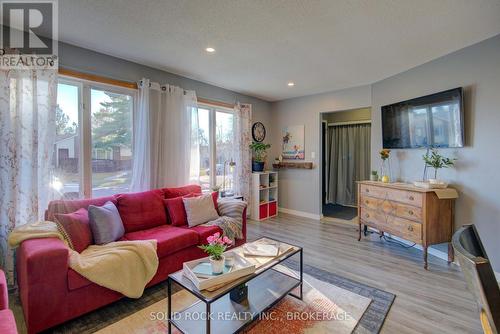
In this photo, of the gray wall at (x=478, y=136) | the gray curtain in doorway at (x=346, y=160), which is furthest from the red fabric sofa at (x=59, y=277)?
the gray curtain in doorway at (x=346, y=160)

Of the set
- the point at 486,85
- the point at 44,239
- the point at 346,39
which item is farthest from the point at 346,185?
the point at 44,239

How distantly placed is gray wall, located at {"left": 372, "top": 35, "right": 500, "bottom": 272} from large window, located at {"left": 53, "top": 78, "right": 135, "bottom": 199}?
13.0 feet

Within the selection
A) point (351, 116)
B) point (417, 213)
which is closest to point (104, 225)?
point (417, 213)

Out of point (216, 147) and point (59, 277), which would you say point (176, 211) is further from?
point (216, 147)

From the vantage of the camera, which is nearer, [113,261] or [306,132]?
[113,261]

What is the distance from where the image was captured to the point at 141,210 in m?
2.77

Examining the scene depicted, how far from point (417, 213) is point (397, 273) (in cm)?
72

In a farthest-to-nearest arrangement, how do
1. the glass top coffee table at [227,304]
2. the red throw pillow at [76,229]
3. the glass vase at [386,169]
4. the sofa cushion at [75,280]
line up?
Result: the glass vase at [386,169]
the red throw pillow at [76,229]
the sofa cushion at [75,280]
the glass top coffee table at [227,304]

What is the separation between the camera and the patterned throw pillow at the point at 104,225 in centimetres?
225

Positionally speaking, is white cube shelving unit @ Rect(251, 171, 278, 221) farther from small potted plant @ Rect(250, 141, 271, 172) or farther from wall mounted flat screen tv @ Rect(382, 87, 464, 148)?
wall mounted flat screen tv @ Rect(382, 87, 464, 148)

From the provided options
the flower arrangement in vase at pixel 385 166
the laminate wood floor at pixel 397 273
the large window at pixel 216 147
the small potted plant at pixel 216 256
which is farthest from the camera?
the large window at pixel 216 147

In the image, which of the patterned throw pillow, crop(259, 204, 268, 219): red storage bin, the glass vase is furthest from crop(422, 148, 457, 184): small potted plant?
the patterned throw pillow

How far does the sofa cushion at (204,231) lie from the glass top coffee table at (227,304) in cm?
74

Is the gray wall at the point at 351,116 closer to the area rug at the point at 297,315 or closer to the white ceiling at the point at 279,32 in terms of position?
the white ceiling at the point at 279,32
